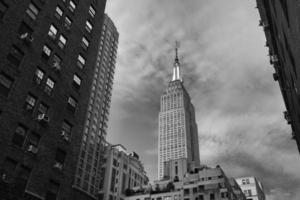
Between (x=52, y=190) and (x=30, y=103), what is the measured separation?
24.2ft

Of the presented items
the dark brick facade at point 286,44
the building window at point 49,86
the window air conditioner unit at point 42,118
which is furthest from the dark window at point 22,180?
the dark brick facade at point 286,44

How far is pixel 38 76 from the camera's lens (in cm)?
2941

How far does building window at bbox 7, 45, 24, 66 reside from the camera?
88.7 ft

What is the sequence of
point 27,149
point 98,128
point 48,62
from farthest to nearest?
point 98,128, point 48,62, point 27,149

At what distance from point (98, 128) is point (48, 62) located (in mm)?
113226

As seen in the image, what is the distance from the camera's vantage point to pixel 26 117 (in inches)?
1046

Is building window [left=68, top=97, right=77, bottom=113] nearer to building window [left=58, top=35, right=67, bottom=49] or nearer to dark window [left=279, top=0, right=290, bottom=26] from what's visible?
building window [left=58, top=35, right=67, bottom=49]

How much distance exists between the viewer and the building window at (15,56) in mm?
27047

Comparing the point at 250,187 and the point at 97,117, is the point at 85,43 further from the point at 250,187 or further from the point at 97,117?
the point at 250,187

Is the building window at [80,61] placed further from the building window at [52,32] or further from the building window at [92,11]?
the building window at [92,11]

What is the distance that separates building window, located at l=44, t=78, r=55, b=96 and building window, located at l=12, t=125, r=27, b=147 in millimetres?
4746

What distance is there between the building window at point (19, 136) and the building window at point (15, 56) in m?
5.46

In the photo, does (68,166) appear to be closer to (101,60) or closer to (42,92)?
(42,92)

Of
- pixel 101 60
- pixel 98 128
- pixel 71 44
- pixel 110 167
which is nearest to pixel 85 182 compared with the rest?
pixel 110 167
